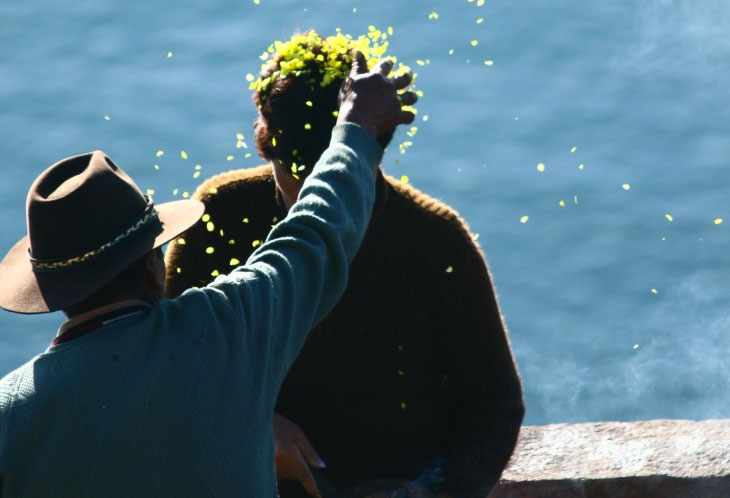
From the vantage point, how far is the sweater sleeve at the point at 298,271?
2.27 metres

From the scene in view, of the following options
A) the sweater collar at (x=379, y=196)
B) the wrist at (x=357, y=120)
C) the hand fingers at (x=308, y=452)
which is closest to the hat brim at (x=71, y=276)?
the wrist at (x=357, y=120)

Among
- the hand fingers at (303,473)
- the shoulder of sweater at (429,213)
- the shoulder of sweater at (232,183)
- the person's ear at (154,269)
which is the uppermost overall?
the person's ear at (154,269)

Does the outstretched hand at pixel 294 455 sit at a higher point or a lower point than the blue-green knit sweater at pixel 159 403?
lower

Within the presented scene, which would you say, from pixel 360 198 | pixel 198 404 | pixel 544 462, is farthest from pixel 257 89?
pixel 544 462

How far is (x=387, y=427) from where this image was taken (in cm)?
301

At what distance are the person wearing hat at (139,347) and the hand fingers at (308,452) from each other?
597 millimetres

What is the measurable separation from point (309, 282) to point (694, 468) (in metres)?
1.75

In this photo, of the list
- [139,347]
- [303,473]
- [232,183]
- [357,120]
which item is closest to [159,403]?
[139,347]

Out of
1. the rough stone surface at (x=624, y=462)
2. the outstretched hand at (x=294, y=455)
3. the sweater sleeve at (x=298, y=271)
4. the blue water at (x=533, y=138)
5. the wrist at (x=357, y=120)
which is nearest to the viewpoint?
the sweater sleeve at (x=298, y=271)

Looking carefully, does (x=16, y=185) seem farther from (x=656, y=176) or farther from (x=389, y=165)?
(x=656, y=176)

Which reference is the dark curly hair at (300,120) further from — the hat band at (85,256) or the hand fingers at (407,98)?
the hat band at (85,256)

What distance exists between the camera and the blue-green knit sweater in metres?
2.14

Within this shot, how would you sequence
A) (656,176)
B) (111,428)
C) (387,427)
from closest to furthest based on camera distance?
(111,428), (387,427), (656,176)

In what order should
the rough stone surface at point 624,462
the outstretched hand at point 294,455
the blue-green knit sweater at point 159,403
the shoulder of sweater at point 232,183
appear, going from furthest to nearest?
the rough stone surface at point 624,462, the shoulder of sweater at point 232,183, the outstretched hand at point 294,455, the blue-green knit sweater at point 159,403
